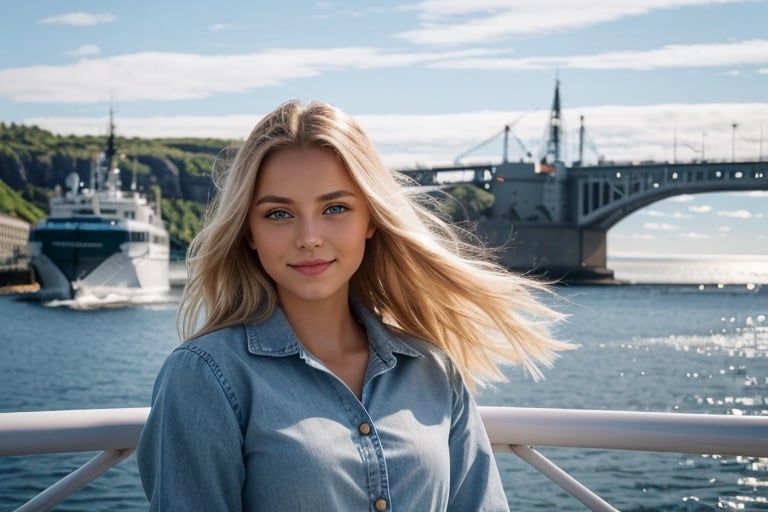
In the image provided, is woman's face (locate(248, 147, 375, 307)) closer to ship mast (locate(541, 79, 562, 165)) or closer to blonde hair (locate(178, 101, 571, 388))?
blonde hair (locate(178, 101, 571, 388))

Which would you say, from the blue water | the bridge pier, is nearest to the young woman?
the blue water

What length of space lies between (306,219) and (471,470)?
1.26ft

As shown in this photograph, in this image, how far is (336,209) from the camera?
122cm

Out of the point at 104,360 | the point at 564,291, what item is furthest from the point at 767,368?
the point at 564,291

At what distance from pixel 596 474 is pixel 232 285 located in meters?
9.52

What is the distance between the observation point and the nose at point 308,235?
1188 mm

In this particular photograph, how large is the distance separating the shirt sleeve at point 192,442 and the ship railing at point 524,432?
26 cm

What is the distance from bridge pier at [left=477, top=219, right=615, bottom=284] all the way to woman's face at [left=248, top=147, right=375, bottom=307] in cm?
3647

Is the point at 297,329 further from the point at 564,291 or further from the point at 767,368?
the point at 564,291

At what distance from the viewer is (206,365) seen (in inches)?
41.9

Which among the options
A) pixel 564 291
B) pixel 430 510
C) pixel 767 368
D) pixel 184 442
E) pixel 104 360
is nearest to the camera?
pixel 184 442

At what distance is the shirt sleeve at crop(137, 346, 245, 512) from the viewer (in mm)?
1026

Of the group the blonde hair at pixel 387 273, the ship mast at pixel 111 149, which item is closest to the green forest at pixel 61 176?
the ship mast at pixel 111 149

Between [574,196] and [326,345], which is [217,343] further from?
[574,196]
